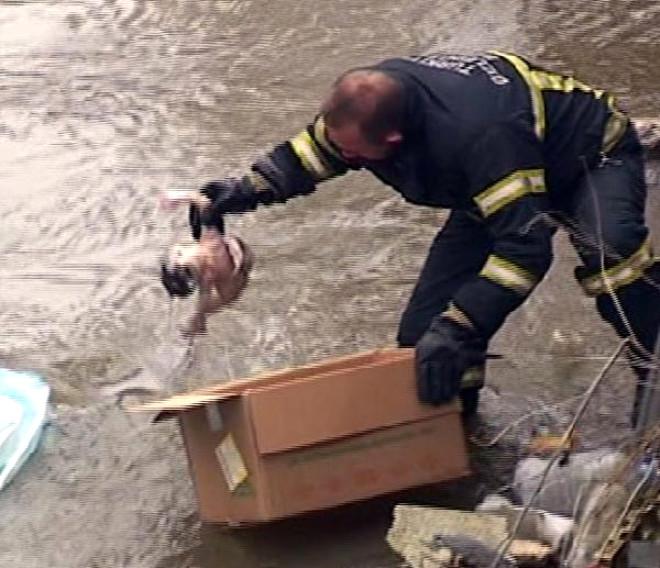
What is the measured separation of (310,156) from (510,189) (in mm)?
614

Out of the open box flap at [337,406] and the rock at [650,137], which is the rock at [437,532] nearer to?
the open box flap at [337,406]

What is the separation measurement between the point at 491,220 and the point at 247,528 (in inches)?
40.9

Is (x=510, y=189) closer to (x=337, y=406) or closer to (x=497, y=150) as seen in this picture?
(x=497, y=150)

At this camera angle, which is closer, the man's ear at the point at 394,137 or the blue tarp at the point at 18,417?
the man's ear at the point at 394,137

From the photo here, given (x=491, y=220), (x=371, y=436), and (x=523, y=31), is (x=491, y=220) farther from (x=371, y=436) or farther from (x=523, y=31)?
(x=523, y=31)

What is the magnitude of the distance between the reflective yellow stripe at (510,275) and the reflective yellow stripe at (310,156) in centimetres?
56

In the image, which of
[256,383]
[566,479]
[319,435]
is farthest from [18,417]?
[566,479]

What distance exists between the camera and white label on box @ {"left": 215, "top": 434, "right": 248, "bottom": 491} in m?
3.42

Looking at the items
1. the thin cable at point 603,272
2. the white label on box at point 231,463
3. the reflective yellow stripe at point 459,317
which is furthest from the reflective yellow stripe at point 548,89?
the white label on box at point 231,463

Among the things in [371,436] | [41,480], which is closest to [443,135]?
[371,436]

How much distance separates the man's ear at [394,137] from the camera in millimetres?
3299

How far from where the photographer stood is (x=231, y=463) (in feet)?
11.3

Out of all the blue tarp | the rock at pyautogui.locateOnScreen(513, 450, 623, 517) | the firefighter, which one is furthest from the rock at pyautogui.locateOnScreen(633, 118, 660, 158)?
the blue tarp

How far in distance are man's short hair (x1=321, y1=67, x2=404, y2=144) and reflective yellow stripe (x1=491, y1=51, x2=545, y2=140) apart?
33 centimetres
